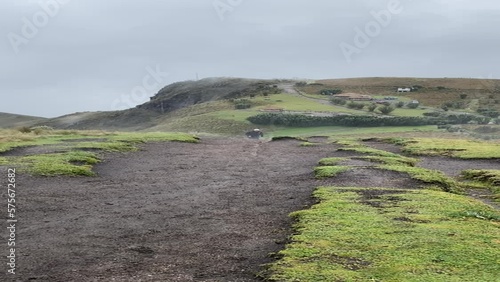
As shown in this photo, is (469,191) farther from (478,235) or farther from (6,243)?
(6,243)

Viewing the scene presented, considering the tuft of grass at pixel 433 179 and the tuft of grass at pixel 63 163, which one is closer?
the tuft of grass at pixel 433 179

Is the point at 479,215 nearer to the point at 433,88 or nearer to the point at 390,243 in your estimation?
the point at 390,243

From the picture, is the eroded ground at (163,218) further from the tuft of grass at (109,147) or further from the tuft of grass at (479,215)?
the tuft of grass at (109,147)

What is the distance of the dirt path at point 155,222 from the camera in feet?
34.3

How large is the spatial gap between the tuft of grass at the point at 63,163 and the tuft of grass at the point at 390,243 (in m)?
12.3

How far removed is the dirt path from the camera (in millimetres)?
10445

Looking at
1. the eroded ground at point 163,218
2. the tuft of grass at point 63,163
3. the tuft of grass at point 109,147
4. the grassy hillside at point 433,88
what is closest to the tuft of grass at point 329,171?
the eroded ground at point 163,218

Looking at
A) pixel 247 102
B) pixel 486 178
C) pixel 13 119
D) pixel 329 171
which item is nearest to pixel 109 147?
pixel 329 171

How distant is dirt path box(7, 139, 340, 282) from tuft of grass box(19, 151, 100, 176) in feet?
3.01

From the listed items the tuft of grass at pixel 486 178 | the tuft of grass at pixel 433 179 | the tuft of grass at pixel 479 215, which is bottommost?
the tuft of grass at pixel 486 178

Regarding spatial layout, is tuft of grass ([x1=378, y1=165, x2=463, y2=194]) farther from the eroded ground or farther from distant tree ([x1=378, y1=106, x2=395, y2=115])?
distant tree ([x1=378, y1=106, x2=395, y2=115])

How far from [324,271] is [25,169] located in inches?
708

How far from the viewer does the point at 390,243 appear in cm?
1160

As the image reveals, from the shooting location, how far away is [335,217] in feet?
46.9
